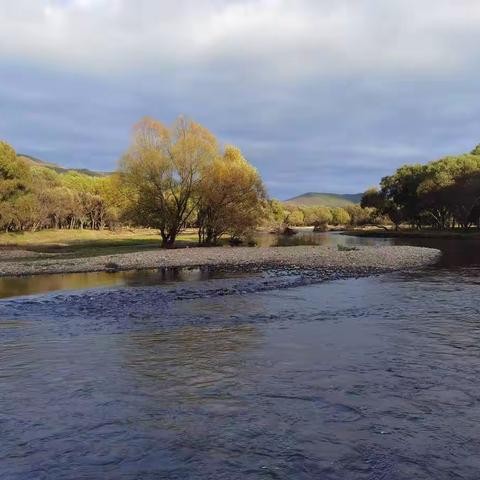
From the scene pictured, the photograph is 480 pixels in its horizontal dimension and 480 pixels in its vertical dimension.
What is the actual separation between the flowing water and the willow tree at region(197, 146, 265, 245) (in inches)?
1797

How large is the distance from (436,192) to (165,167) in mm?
61427

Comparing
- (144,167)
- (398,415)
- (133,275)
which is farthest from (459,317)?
(144,167)

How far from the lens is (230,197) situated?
2677 inches

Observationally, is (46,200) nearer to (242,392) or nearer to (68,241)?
(68,241)

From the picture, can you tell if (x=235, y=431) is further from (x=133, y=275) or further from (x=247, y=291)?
(x=133, y=275)

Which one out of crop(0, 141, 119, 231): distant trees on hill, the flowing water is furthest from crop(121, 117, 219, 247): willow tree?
the flowing water

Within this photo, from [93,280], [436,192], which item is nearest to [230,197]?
[93,280]

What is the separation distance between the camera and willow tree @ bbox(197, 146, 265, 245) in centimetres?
6638

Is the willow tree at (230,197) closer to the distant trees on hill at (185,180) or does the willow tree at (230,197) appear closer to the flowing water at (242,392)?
the distant trees on hill at (185,180)

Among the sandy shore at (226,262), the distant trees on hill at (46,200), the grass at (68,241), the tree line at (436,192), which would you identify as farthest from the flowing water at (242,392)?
the tree line at (436,192)

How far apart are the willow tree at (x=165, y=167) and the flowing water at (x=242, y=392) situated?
142ft

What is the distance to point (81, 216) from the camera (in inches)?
4651

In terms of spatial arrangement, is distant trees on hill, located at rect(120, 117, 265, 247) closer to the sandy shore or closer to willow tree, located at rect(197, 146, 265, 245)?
willow tree, located at rect(197, 146, 265, 245)

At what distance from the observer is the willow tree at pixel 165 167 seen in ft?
207
